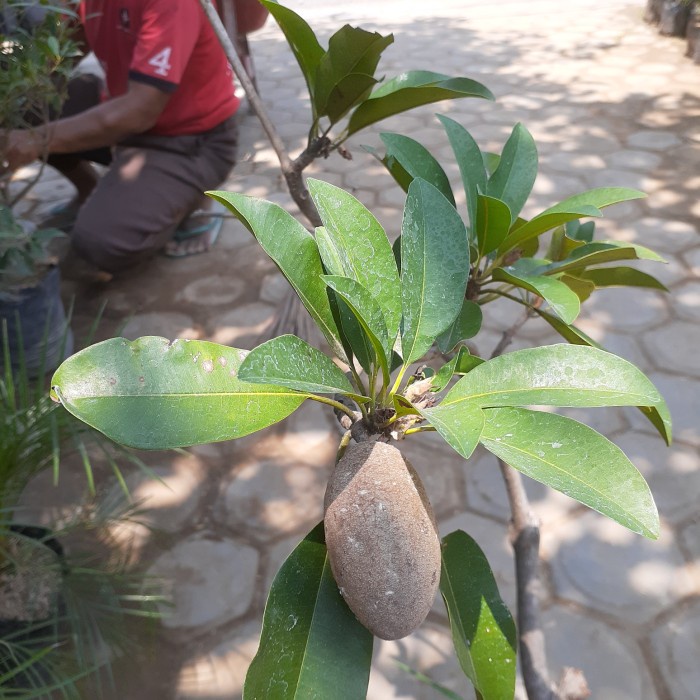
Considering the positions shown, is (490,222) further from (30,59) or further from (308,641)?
(30,59)

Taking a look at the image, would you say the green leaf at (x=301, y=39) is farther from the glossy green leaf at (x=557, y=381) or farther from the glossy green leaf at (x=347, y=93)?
the glossy green leaf at (x=557, y=381)

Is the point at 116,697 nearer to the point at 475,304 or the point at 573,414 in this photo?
the point at 475,304

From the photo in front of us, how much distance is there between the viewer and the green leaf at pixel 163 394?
37 centimetres

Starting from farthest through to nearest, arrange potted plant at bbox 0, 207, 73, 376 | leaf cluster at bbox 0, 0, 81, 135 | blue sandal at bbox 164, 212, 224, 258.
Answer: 1. blue sandal at bbox 164, 212, 224, 258
2. potted plant at bbox 0, 207, 73, 376
3. leaf cluster at bbox 0, 0, 81, 135

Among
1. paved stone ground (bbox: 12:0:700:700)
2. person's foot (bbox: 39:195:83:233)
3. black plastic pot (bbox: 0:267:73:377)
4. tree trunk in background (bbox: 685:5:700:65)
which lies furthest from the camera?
tree trunk in background (bbox: 685:5:700:65)

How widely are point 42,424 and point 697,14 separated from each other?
460 centimetres

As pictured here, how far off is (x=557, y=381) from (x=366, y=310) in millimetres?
139

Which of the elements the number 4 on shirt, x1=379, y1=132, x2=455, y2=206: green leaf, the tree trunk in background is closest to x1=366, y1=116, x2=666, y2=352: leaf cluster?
x1=379, y1=132, x2=455, y2=206: green leaf

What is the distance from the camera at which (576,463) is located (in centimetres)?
39

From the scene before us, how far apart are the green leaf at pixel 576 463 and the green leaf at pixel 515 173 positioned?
345 mm

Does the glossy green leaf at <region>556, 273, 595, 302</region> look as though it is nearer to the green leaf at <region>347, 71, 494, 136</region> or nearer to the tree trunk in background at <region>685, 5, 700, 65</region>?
the green leaf at <region>347, 71, 494, 136</region>

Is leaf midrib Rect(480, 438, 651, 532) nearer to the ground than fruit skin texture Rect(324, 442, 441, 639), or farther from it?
farther from it

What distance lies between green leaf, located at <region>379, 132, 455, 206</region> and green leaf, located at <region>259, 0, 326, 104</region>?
0.11m

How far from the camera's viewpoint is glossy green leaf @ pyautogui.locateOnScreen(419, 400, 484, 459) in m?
0.35
